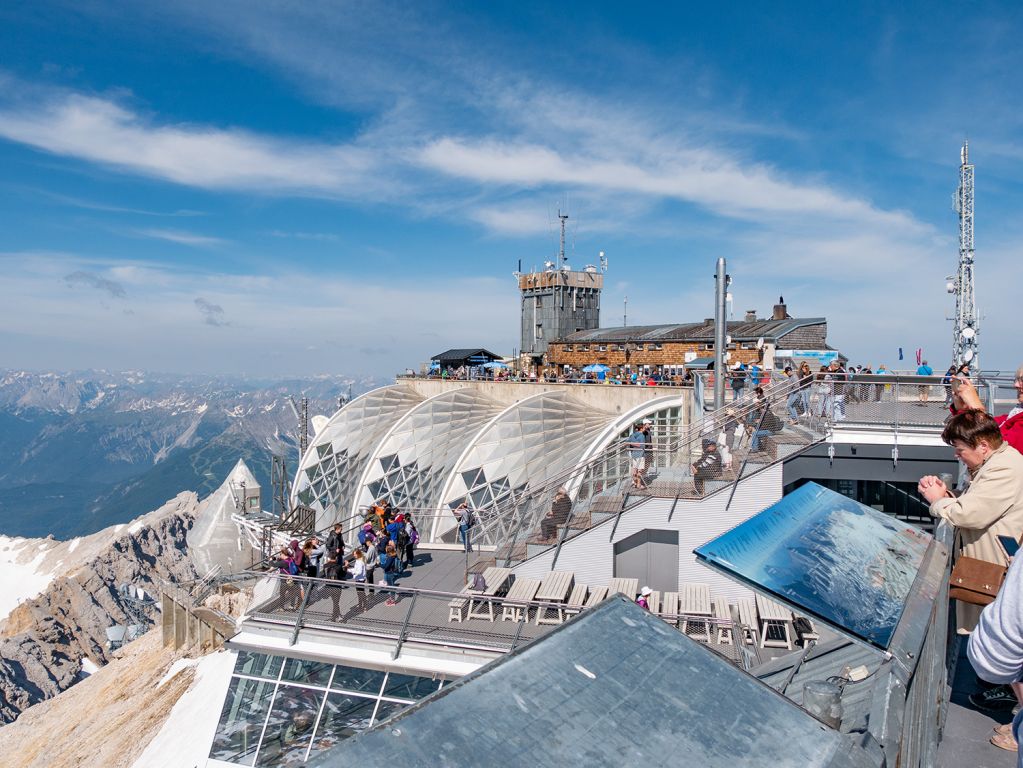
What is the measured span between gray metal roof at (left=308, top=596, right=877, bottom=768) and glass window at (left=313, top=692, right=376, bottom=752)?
893 centimetres

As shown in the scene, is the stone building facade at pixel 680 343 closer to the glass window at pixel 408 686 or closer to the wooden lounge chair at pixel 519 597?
the wooden lounge chair at pixel 519 597

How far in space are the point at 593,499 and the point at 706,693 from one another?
40.0ft

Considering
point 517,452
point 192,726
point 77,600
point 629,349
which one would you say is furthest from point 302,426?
point 77,600

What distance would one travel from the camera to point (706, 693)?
6.84ft

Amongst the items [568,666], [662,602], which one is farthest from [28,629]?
[568,666]

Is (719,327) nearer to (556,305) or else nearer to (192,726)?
(192,726)

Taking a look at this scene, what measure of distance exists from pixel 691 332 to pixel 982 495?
117 feet

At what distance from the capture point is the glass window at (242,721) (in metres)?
10.5

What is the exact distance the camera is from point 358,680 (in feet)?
33.8

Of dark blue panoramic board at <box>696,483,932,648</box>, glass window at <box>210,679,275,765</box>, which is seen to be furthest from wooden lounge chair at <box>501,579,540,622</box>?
dark blue panoramic board at <box>696,483,932,648</box>

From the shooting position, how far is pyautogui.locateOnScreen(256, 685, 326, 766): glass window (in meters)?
10.1

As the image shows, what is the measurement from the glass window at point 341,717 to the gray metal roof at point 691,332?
26658mm

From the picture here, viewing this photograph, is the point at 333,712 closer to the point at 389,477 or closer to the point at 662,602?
the point at 662,602

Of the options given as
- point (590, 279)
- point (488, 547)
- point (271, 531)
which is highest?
point (590, 279)
